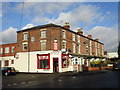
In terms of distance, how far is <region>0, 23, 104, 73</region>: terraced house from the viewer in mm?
27219

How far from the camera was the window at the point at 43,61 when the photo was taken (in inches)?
1077

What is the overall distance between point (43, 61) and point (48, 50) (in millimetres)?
2458

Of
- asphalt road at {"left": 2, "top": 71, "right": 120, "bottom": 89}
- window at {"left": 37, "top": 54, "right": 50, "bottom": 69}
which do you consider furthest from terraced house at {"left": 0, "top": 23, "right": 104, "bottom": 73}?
asphalt road at {"left": 2, "top": 71, "right": 120, "bottom": 89}

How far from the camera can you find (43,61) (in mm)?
28000

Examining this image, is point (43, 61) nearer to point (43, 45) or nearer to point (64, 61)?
point (43, 45)

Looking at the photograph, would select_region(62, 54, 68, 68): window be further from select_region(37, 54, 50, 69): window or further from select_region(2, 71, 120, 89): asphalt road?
select_region(2, 71, 120, 89): asphalt road

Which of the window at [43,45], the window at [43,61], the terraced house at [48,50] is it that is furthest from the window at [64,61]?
the window at [43,45]

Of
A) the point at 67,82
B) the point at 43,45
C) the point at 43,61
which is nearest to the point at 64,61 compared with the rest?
the point at 43,61

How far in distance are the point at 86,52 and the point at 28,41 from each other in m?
15.5

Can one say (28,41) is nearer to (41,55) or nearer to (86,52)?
(41,55)

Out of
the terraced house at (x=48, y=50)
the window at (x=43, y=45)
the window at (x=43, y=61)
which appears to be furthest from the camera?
the window at (x=43, y=45)

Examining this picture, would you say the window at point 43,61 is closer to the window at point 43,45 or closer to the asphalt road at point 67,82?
the window at point 43,45

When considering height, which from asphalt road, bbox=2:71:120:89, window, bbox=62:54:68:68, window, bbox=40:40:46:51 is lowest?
asphalt road, bbox=2:71:120:89

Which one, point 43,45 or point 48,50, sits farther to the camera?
point 43,45
